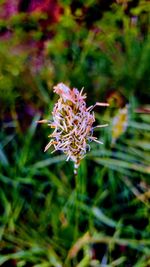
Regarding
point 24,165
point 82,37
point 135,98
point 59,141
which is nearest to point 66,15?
point 82,37

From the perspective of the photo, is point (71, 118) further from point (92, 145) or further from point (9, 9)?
point (9, 9)

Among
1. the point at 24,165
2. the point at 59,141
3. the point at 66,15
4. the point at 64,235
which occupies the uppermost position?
the point at 66,15

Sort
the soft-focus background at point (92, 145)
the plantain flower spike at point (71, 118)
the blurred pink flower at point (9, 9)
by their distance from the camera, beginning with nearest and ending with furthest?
the plantain flower spike at point (71, 118) < the soft-focus background at point (92, 145) < the blurred pink flower at point (9, 9)

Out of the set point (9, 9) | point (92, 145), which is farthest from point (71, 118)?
point (9, 9)

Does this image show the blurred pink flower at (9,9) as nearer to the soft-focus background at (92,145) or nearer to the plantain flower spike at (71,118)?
the soft-focus background at (92,145)

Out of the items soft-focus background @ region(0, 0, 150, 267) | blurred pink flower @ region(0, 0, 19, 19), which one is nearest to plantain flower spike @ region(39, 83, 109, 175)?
soft-focus background @ region(0, 0, 150, 267)

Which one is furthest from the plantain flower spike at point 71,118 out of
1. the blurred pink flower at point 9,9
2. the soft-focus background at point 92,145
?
the blurred pink flower at point 9,9

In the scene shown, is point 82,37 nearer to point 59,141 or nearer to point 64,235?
point 64,235

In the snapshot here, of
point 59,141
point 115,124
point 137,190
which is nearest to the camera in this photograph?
point 59,141
